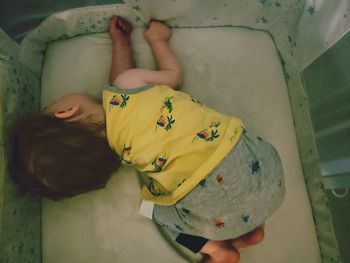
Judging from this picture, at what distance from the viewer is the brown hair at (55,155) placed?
0.87m

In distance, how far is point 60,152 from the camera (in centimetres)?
87

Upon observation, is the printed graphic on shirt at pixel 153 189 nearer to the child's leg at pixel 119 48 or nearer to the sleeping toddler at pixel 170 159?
the sleeping toddler at pixel 170 159

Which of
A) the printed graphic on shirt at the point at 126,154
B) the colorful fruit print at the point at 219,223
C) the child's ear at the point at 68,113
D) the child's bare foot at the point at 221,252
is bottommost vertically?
the child's bare foot at the point at 221,252

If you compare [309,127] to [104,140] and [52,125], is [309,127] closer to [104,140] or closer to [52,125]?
[104,140]

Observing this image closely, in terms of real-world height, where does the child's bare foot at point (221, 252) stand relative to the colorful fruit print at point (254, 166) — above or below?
below

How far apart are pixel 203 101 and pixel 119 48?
0.92 ft

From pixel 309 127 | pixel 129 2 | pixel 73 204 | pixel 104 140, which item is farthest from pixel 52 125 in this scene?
pixel 309 127

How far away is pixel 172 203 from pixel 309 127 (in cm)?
39

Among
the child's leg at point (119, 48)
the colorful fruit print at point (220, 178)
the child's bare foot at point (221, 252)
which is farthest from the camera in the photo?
the child's leg at point (119, 48)

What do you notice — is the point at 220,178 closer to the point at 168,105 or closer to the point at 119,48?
the point at 168,105

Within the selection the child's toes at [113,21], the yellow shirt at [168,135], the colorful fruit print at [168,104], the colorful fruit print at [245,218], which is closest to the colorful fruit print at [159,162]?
the yellow shirt at [168,135]

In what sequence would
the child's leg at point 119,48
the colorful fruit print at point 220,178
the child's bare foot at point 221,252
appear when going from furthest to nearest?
the child's leg at point 119,48 → the child's bare foot at point 221,252 → the colorful fruit print at point 220,178

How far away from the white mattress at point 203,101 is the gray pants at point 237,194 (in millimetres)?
165

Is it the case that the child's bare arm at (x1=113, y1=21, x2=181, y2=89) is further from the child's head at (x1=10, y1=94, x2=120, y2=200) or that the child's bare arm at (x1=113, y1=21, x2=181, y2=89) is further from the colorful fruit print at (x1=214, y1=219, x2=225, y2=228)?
the colorful fruit print at (x1=214, y1=219, x2=225, y2=228)
